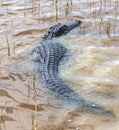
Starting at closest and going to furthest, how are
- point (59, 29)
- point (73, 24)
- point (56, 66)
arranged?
point (56, 66) < point (59, 29) < point (73, 24)

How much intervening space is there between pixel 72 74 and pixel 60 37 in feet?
6.20

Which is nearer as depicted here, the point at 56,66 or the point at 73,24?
the point at 56,66

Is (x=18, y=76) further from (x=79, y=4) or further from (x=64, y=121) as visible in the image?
(x=79, y=4)

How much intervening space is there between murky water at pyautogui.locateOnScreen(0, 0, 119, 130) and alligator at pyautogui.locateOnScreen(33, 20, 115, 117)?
0.09 metres

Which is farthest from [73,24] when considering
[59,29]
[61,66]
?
[61,66]

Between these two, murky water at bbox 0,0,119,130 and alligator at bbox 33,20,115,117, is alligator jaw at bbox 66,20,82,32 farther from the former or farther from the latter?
murky water at bbox 0,0,119,130

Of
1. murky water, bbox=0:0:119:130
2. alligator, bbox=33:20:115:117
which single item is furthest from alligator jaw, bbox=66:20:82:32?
murky water, bbox=0:0:119:130

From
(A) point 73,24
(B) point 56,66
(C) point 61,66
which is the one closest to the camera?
(B) point 56,66

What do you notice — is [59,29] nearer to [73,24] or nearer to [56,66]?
[73,24]

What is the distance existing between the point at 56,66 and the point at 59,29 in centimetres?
160

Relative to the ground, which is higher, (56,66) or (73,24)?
(73,24)

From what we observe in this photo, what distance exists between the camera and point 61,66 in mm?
6320

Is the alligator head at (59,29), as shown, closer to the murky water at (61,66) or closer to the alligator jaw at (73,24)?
the alligator jaw at (73,24)

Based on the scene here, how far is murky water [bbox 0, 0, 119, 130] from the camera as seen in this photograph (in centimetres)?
465
